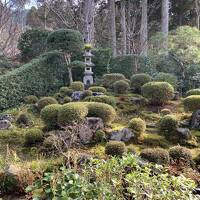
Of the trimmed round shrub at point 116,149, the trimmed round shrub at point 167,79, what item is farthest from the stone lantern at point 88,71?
the trimmed round shrub at point 116,149

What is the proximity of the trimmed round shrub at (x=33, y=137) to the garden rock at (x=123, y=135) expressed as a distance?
1.77 metres

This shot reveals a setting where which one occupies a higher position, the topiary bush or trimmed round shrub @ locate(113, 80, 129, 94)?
the topiary bush

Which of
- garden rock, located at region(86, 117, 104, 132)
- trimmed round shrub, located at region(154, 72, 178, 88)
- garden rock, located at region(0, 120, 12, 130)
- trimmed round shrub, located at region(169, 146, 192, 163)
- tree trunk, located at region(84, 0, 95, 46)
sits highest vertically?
tree trunk, located at region(84, 0, 95, 46)

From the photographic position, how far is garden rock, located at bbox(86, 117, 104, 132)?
9.05 m

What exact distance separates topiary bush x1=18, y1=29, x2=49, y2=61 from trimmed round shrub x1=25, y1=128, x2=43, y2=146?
33.9ft

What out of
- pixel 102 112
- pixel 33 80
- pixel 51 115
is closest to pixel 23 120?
pixel 51 115

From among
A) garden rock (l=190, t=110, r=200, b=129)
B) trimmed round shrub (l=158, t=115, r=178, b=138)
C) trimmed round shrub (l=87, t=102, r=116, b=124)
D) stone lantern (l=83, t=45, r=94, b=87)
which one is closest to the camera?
trimmed round shrub (l=158, t=115, r=178, b=138)

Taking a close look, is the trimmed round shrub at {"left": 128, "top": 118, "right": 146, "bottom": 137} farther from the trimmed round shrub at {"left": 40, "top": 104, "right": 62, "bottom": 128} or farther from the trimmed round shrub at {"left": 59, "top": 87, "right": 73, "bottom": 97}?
the trimmed round shrub at {"left": 59, "top": 87, "right": 73, "bottom": 97}

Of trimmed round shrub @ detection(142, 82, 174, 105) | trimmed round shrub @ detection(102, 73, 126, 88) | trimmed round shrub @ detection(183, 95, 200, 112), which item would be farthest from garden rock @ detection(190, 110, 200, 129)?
trimmed round shrub @ detection(102, 73, 126, 88)

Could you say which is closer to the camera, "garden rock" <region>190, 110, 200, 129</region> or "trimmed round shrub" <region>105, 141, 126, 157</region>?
"trimmed round shrub" <region>105, 141, 126, 157</region>

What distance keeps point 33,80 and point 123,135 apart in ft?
24.6

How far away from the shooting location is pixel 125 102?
12391 millimetres

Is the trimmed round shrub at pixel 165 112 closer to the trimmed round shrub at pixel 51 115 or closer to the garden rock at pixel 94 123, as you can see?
the garden rock at pixel 94 123

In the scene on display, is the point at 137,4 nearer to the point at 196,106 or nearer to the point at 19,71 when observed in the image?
the point at 19,71
